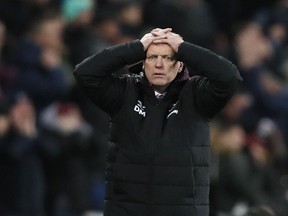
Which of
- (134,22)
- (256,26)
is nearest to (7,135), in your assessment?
(134,22)

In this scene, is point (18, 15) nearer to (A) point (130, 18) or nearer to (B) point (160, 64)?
(A) point (130, 18)

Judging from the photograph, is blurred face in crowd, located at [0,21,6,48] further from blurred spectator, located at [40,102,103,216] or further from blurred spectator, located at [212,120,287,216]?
blurred spectator, located at [212,120,287,216]

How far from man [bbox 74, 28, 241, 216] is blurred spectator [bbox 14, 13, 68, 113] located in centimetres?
388

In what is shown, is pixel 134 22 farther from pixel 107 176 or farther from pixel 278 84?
pixel 107 176

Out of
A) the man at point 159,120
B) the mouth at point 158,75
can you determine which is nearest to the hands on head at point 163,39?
the man at point 159,120

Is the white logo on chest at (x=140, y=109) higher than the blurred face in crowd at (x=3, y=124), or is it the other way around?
the blurred face in crowd at (x=3, y=124)

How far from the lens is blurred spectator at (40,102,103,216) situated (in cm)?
1002

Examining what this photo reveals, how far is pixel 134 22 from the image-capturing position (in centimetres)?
1255

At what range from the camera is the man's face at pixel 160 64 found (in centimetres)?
632

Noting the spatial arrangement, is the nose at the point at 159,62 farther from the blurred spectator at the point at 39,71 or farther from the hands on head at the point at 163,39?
the blurred spectator at the point at 39,71

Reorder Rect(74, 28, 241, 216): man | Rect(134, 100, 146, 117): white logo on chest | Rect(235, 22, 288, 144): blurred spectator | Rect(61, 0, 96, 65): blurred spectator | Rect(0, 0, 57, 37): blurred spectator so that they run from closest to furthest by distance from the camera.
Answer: Rect(74, 28, 241, 216): man, Rect(134, 100, 146, 117): white logo on chest, Rect(0, 0, 57, 37): blurred spectator, Rect(61, 0, 96, 65): blurred spectator, Rect(235, 22, 288, 144): blurred spectator

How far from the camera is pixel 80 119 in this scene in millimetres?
10633

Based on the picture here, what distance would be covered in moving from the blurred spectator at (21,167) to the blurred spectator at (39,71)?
436 mm

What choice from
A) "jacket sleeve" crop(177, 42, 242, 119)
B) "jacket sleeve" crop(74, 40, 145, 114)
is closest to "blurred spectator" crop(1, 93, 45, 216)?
"jacket sleeve" crop(74, 40, 145, 114)
